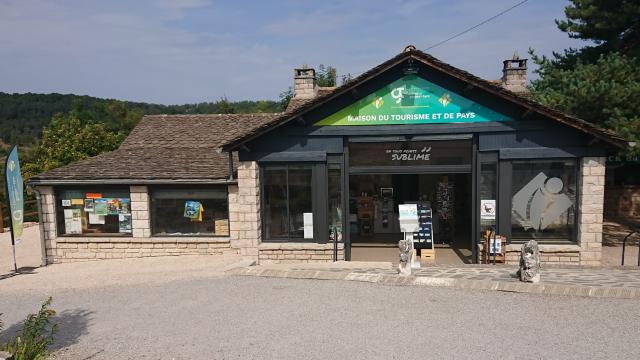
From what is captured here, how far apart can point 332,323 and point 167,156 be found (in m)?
9.13

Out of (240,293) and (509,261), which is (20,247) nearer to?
(240,293)

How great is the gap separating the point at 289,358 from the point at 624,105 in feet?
41.9

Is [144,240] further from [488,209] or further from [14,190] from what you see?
[488,209]

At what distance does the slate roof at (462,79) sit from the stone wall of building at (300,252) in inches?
111

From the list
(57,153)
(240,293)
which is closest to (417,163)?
(240,293)

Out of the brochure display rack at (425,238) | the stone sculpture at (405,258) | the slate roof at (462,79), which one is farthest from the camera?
the brochure display rack at (425,238)

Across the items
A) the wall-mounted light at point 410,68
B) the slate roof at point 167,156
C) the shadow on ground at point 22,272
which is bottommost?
the shadow on ground at point 22,272

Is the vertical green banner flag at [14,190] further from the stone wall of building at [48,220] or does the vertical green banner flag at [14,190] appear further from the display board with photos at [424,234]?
the display board with photos at [424,234]

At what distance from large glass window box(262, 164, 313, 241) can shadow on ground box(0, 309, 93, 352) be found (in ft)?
16.2

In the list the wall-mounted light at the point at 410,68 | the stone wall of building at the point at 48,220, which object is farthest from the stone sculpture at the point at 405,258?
the stone wall of building at the point at 48,220

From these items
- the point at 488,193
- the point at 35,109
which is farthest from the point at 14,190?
the point at 35,109

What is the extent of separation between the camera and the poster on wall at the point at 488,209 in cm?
1090

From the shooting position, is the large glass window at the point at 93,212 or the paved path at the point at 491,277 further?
the large glass window at the point at 93,212

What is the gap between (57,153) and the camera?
24828mm
